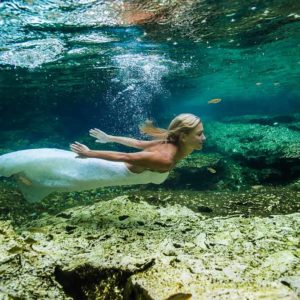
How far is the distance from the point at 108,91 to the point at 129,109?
25828 millimetres

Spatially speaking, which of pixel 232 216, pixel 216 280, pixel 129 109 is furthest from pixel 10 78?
pixel 129 109

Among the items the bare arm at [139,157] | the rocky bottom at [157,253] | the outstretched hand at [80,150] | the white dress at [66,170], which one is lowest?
the rocky bottom at [157,253]

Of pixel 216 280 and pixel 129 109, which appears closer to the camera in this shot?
pixel 216 280

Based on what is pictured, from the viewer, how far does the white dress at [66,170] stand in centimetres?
548

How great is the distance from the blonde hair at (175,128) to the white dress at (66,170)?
2.59 ft

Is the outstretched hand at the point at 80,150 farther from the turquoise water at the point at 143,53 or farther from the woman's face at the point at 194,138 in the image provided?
the turquoise water at the point at 143,53

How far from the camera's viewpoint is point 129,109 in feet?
208

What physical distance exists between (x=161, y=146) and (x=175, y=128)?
15.8 inches

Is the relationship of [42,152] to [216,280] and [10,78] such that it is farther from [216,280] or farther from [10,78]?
[10,78]

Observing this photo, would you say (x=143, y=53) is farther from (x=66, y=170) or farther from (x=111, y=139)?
(x=111, y=139)

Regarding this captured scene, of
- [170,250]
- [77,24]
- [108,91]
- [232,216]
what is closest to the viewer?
[170,250]

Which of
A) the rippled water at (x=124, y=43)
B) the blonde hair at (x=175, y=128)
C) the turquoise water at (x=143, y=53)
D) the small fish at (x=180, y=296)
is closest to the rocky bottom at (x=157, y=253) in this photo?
the small fish at (x=180, y=296)

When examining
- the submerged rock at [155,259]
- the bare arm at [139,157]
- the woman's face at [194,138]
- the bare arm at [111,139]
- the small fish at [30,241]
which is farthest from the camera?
the bare arm at [111,139]

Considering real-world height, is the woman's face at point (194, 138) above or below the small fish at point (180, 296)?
above
